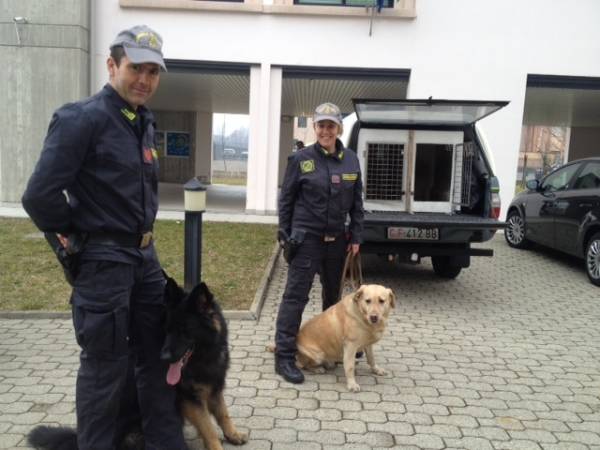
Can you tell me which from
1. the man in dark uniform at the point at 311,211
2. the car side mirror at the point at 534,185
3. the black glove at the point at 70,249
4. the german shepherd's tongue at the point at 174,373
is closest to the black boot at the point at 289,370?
the man in dark uniform at the point at 311,211

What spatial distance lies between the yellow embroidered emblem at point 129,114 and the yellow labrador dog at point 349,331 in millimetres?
2093

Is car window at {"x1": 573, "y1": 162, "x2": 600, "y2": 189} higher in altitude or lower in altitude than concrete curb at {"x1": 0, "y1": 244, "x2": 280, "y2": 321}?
higher

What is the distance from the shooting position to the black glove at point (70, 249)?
86.6 inches

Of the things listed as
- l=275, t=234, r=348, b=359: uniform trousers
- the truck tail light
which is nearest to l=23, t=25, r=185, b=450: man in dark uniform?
l=275, t=234, r=348, b=359: uniform trousers

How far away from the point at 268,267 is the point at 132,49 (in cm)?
517

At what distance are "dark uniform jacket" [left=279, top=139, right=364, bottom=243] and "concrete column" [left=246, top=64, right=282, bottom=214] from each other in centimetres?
817

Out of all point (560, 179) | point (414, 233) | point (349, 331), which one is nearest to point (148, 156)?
point (349, 331)

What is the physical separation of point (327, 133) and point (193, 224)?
5.08 ft

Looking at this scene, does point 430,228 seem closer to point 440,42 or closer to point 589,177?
point 589,177

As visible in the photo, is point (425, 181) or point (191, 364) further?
point (425, 181)

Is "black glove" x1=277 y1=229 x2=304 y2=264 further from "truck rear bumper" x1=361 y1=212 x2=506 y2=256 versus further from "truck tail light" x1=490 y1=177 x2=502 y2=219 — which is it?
"truck tail light" x1=490 y1=177 x2=502 y2=219

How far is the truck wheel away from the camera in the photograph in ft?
23.6

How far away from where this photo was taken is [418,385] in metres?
3.84

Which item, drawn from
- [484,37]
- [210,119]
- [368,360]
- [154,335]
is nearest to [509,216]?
[484,37]
